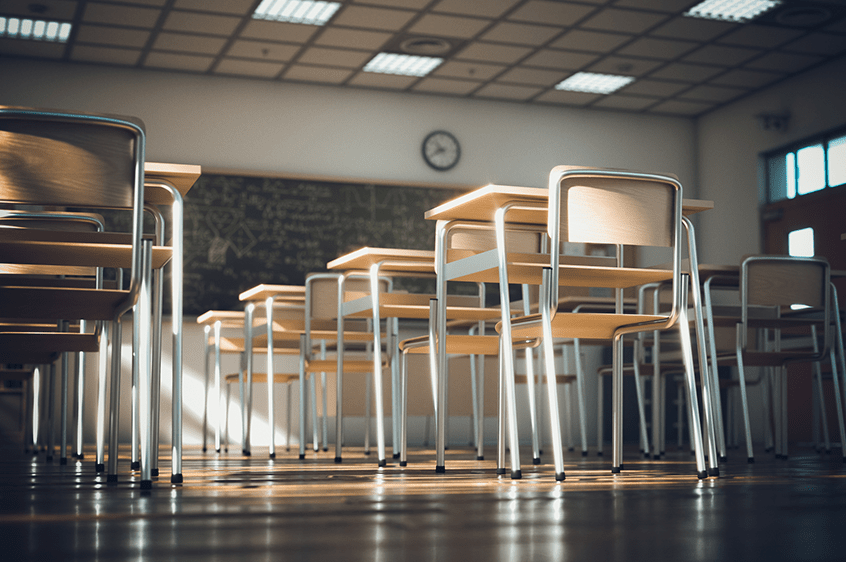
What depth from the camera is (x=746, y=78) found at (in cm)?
729

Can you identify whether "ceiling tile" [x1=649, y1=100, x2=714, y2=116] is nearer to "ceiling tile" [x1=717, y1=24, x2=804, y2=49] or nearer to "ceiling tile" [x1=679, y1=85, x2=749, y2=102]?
"ceiling tile" [x1=679, y1=85, x2=749, y2=102]

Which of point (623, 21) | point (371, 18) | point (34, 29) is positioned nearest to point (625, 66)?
point (623, 21)

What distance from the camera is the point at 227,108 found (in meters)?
7.09

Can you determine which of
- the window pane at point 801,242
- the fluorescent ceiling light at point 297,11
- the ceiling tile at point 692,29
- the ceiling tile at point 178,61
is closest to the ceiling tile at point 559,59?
the ceiling tile at point 692,29

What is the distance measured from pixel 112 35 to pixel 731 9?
13.6ft

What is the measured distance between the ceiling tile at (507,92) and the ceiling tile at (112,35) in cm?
274

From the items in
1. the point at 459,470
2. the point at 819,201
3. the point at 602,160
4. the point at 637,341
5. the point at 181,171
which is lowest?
the point at 459,470

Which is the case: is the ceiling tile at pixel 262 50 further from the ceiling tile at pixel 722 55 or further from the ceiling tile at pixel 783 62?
the ceiling tile at pixel 783 62

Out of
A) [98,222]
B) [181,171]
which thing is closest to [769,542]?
[181,171]

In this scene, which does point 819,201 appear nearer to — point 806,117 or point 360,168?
point 806,117

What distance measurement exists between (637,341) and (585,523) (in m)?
3.29

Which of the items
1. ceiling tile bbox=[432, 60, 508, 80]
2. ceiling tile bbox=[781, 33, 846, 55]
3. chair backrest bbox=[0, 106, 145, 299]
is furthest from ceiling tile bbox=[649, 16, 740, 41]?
chair backrest bbox=[0, 106, 145, 299]

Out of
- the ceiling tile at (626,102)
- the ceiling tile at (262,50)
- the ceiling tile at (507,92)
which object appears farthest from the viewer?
the ceiling tile at (626,102)

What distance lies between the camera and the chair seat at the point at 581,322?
7.97 ft
